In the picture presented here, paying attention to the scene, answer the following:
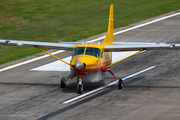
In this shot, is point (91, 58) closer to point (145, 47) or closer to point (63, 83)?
point (63, 83)

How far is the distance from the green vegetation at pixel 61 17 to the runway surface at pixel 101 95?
6262 millimetres

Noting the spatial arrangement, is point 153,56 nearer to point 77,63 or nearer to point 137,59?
point 137,59

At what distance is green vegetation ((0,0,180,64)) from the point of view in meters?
35.0

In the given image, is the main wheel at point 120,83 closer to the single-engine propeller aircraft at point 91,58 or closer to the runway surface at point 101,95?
the single-engine propeller aircraft at point 91,58

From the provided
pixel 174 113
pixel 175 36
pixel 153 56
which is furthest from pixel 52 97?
pixel 175 36

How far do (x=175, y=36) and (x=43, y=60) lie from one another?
13160 mm

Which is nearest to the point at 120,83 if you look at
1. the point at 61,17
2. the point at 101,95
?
the point at 101,95

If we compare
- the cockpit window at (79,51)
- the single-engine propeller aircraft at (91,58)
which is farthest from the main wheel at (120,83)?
the cockpit window at (79,51)

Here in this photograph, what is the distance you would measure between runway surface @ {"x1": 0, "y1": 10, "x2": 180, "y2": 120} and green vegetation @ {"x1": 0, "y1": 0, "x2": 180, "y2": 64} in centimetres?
626

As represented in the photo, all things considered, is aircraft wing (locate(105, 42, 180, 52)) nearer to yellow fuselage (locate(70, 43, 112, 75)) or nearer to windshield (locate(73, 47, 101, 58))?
yellow fuselage (locate(70, 43, 112, 75))

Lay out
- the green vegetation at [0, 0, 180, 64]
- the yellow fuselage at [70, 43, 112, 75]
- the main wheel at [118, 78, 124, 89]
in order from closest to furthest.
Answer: the yellow fuselage at [70, 43, 112, 75], the main wheel at [118, 78, 124, 89], the green vegetation at [0, 0, 180, 64]

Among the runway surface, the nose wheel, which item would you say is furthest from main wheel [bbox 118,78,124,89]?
the nose wheel

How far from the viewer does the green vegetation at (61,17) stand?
3495cm

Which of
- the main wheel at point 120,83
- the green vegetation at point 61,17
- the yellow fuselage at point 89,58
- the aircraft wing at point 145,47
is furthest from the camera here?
the green vegetation at point 61,17
